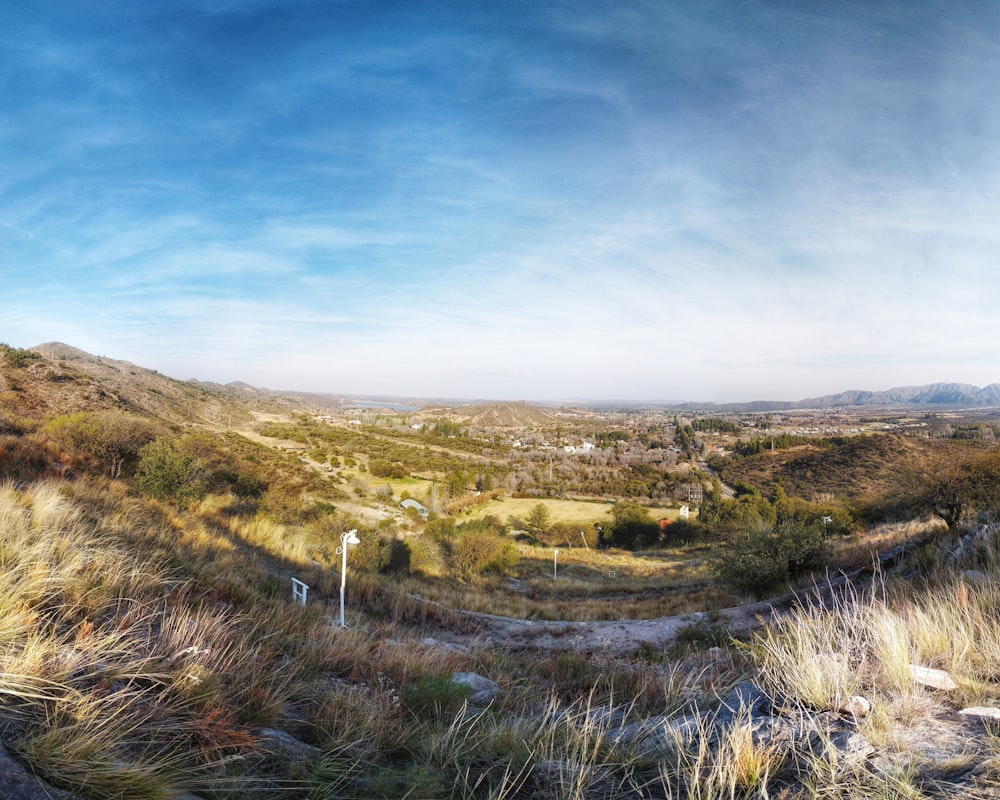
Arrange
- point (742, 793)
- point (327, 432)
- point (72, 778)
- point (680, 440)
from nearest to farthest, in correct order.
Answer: point (72, 778) < point (742, 793) < point (327, 432) < point (680, 440)

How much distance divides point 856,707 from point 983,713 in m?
0.65

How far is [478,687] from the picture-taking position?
455 centimetres

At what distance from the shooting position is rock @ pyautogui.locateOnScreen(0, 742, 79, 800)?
60.9 inches

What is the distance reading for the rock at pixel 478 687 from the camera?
4.14 m

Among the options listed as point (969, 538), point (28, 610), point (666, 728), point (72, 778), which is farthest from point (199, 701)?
point (969, 538)

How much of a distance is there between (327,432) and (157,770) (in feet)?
221

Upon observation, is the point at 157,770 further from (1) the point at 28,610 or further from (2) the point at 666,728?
(2) the point at 666,728

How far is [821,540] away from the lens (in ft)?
48.1

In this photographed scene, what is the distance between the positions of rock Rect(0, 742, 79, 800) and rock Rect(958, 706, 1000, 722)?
14.9 feet

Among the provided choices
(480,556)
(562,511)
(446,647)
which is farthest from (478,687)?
(562,511)

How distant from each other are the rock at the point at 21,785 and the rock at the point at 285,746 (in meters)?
0.91

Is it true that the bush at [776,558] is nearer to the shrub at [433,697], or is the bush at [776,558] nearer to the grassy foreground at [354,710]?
the grassy foreground at [354,710]

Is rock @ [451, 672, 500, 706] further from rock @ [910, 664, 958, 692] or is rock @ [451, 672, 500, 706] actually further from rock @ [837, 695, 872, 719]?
rock @ [910, 664, 958, 692]

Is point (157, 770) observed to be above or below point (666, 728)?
above
